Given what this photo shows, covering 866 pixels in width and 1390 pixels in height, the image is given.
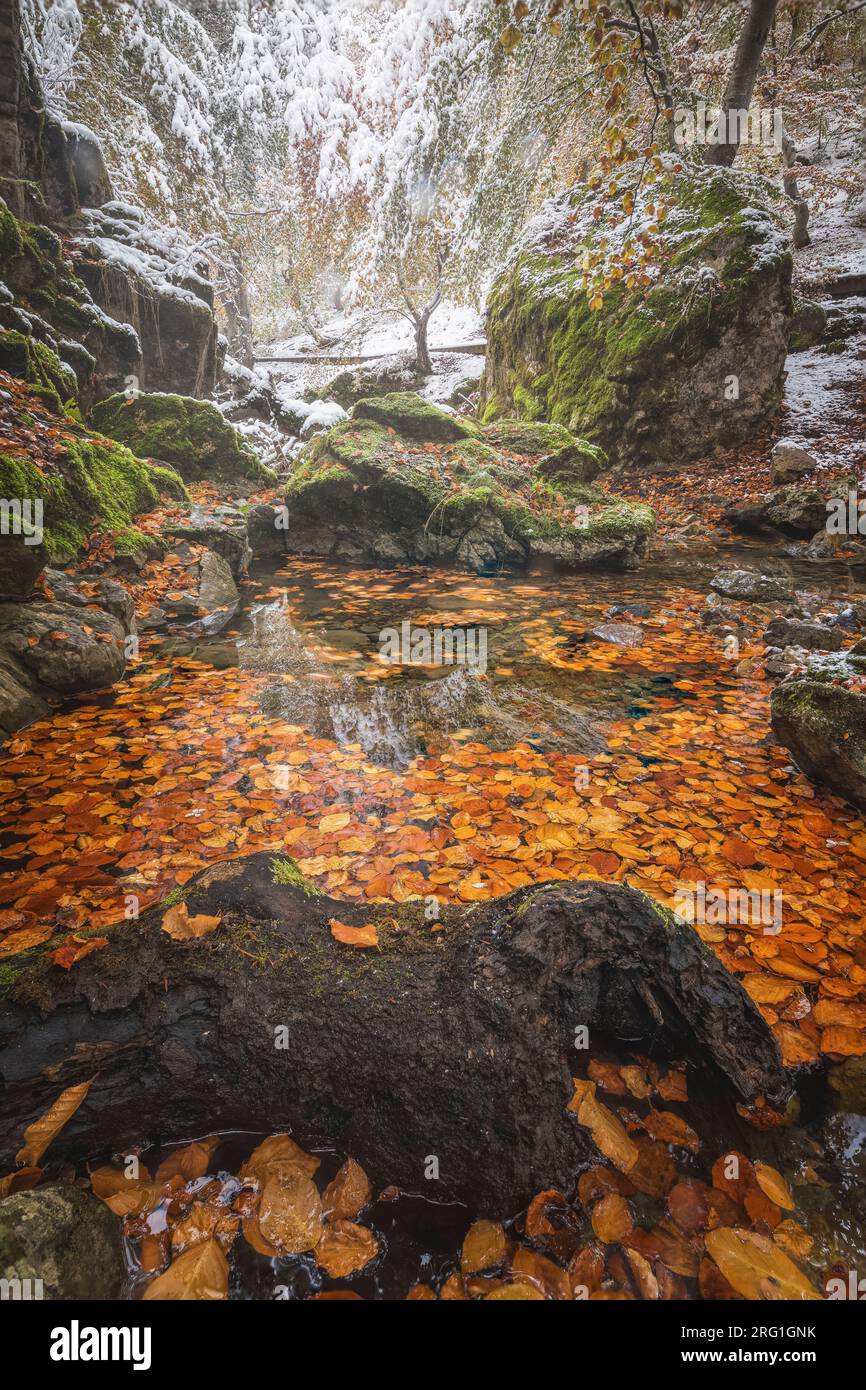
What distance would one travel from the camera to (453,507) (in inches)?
301

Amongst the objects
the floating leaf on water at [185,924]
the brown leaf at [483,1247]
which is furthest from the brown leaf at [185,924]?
the brown leaf at [483,1247]

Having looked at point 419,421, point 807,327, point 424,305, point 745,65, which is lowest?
point 419,421

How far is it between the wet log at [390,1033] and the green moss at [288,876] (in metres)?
0.19

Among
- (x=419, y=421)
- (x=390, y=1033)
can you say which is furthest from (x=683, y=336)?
(x=390, y=1033)

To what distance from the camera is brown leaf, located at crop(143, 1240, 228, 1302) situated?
4.06 feet

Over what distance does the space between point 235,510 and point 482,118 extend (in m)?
10.2

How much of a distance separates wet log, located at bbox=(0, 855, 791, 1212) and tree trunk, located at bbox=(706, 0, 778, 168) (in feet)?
47.5

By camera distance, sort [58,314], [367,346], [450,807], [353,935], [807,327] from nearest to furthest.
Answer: [353,935] → [450,807] → [58,314] → [807,327] → [367,346]

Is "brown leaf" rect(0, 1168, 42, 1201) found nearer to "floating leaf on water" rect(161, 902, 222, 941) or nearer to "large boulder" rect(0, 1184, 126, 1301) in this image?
"large boulder" rect(0, 1184, 126, 1301)

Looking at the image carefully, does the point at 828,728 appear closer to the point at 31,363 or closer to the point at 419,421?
the point at 419,421

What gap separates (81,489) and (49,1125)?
227 inches

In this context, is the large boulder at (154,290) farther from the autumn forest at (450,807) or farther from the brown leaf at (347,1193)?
the brown leaf at (347,1193)
